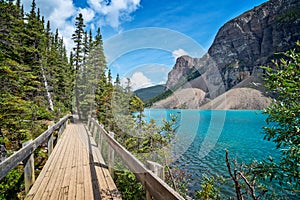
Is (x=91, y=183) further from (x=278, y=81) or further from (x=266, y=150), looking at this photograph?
(x=266, y=150)

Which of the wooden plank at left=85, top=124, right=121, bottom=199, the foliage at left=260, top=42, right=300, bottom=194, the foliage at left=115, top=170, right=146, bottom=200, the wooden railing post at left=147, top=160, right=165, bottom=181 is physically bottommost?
the foliage at left=115, top=170, right=146, bottom=200

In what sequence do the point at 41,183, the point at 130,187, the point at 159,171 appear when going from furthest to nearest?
the point at 130,187 → the point at 41,183 → the point at 159,171

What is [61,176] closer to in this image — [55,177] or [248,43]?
[55,177]

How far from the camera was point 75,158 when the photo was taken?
5.41m

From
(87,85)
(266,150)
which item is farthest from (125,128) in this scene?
(266,150)

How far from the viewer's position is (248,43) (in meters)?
163

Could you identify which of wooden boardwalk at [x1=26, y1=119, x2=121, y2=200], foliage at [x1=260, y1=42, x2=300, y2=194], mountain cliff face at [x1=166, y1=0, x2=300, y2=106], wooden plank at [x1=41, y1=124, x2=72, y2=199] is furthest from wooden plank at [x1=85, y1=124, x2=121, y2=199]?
mountain cliff face at [x1=166, y1=0, x2=300, y2=106]

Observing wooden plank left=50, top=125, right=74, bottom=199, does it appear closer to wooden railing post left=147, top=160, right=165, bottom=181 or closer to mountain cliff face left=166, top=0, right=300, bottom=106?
wooden railing post left=147, top=160, right=165, bottom=181

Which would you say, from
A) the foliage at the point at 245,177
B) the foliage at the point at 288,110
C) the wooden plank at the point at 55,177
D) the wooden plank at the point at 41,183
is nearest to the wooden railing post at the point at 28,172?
the wooden plank at the point at 41,183

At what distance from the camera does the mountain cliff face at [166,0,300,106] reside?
132875mm

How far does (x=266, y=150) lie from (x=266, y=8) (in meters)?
193

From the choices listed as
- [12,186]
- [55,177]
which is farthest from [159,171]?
[12,186]

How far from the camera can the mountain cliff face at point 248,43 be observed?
132875 millimetres

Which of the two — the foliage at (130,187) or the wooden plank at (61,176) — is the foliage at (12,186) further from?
the foliage at (130,187)
